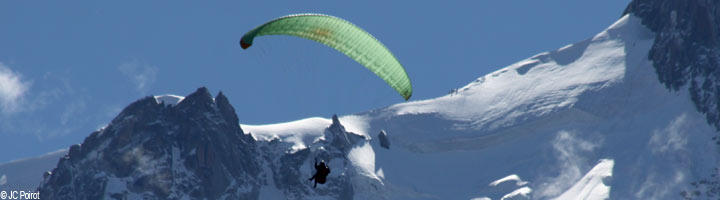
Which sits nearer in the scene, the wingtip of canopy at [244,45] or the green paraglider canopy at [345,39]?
the wingtip of canopy at [244,45]

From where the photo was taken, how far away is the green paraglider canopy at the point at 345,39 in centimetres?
6900

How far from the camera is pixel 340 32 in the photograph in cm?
7088

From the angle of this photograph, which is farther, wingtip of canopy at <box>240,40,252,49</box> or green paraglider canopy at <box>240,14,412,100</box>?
green paraglider canopy at <box>240,14,412,100</box>

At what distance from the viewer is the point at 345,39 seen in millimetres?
71062

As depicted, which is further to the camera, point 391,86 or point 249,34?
point 391,86

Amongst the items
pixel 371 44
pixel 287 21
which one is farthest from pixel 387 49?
pixel 287 21

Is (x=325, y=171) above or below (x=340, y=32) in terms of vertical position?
below

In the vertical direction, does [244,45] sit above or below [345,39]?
below

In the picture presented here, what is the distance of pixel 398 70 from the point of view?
72.8m

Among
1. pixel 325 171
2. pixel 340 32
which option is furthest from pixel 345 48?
pixel 325 171

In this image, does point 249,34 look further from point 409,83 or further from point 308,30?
point 409,83

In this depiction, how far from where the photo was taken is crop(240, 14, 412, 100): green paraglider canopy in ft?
226

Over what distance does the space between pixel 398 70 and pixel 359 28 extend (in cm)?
317

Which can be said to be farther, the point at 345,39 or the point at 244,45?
the point at 345,39
